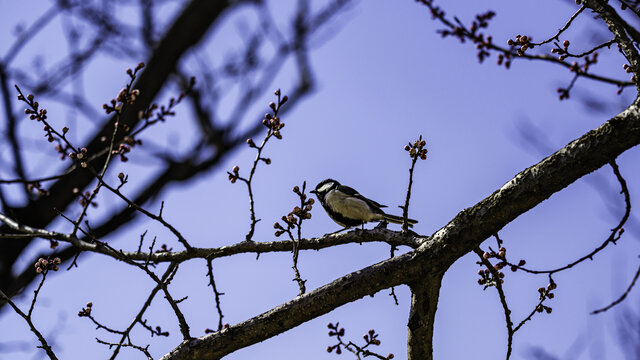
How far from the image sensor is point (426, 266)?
2.86 m

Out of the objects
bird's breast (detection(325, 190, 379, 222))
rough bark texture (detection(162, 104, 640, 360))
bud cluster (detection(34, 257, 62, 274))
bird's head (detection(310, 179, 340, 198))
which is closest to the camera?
rough bark texture (detection(162, 104, 640, 360))

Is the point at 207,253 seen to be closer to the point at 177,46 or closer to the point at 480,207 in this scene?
the point at 480,207

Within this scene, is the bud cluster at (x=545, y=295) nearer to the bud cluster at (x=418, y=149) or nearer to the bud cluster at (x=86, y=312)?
the bud cluster at (x=418, y=149)

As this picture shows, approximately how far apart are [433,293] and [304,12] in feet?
14.5

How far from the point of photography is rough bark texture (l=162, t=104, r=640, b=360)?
2594 mm

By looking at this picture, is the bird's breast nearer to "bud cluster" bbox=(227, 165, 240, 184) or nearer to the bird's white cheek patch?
the bird's white cheek patch

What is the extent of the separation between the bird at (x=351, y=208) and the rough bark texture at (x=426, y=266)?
221 cm


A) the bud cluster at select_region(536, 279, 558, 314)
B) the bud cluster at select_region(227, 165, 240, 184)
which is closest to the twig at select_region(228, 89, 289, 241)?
the bud cluster at select_region(227, 165, 240, 184)

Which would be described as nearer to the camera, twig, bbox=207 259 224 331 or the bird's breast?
twig, bbox=207 259 224 331

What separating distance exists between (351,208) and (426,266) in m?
2.38

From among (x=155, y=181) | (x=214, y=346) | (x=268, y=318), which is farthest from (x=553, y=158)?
(x=155, y=181)

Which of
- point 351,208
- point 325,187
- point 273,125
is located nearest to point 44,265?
point 273,125

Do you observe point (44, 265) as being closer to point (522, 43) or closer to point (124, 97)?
point (124, 97)

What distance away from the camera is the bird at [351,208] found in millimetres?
5215
